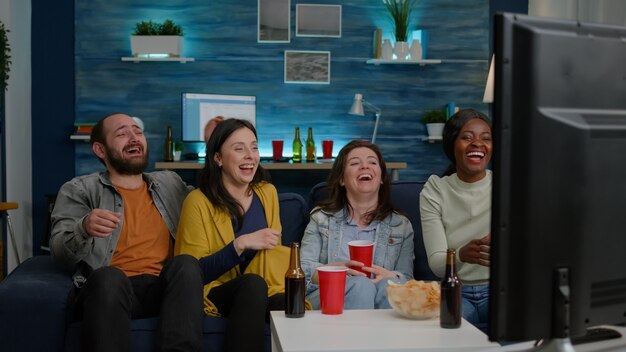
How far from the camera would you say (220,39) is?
6.12 m

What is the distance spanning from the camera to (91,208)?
3.02 metres

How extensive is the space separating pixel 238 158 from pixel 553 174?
6.90 feet

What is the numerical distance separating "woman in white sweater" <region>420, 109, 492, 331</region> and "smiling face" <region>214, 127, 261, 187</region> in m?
0.68

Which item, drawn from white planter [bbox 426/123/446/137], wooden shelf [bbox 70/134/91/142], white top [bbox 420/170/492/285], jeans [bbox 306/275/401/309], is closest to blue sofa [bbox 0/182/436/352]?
jeans [bbox 306/275/401/309]

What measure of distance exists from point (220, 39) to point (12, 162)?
1.85 metres

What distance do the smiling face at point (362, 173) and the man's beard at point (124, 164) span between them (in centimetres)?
82

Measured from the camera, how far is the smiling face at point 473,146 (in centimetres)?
282

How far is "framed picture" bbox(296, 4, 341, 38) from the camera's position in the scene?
20.2ft

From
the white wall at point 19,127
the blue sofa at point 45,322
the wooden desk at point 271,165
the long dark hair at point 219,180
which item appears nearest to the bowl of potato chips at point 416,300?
the blue sofa at point 45,322

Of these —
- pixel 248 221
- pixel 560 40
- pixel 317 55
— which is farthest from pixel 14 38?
pixel 560 40

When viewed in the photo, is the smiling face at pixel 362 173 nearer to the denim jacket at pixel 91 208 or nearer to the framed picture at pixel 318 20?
the denim jacket at pixel 91 208

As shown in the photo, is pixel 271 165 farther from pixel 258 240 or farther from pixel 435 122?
pixel 258 240

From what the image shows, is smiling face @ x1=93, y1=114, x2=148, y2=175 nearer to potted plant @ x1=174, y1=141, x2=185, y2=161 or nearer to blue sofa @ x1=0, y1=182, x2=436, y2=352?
blue sofa @ x1=0, y1=182, x2=436, y2=352

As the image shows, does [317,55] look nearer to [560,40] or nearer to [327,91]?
[327,91]
